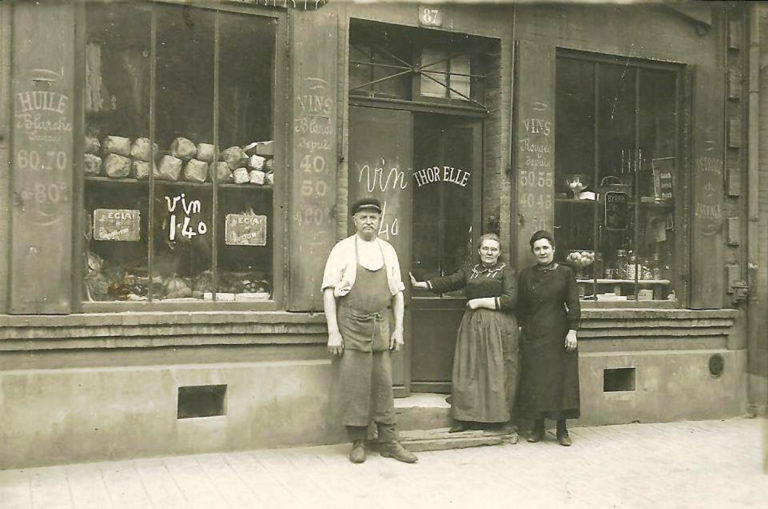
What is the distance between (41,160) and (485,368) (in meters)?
3.96

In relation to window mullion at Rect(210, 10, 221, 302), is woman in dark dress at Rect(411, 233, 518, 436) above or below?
below

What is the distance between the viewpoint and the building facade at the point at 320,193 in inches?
231

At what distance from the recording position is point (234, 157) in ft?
21.7

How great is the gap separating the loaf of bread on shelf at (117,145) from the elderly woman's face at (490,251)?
3.12m

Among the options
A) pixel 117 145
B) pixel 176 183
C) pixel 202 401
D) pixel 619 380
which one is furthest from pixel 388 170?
pixel 619 380

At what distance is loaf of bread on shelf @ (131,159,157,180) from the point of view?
20.6ft

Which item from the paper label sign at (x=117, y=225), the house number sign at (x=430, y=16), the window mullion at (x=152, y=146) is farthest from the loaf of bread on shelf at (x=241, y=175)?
the house number sign at (x=430, y=16)

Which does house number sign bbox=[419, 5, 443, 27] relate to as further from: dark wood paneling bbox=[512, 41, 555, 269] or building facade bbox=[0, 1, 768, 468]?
dark wood paneling bbox=[512, 41, 555, 269]

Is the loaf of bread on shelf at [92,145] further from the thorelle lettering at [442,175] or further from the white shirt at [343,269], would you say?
the thorelle lettering at [442,175]

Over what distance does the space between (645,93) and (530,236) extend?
6.97 feet

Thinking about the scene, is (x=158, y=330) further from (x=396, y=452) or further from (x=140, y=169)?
(x=396, y=452)

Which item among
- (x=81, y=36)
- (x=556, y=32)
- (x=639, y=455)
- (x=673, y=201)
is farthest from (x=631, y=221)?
(x=81, y=36)

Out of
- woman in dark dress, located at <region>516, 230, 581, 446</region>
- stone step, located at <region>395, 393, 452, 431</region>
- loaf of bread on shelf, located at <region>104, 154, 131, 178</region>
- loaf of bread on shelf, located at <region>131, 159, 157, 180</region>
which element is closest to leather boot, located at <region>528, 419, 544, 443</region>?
woman in dark dress, located at <region>516, 230, 581, 446</region>

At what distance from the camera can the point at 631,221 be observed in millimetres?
8102
